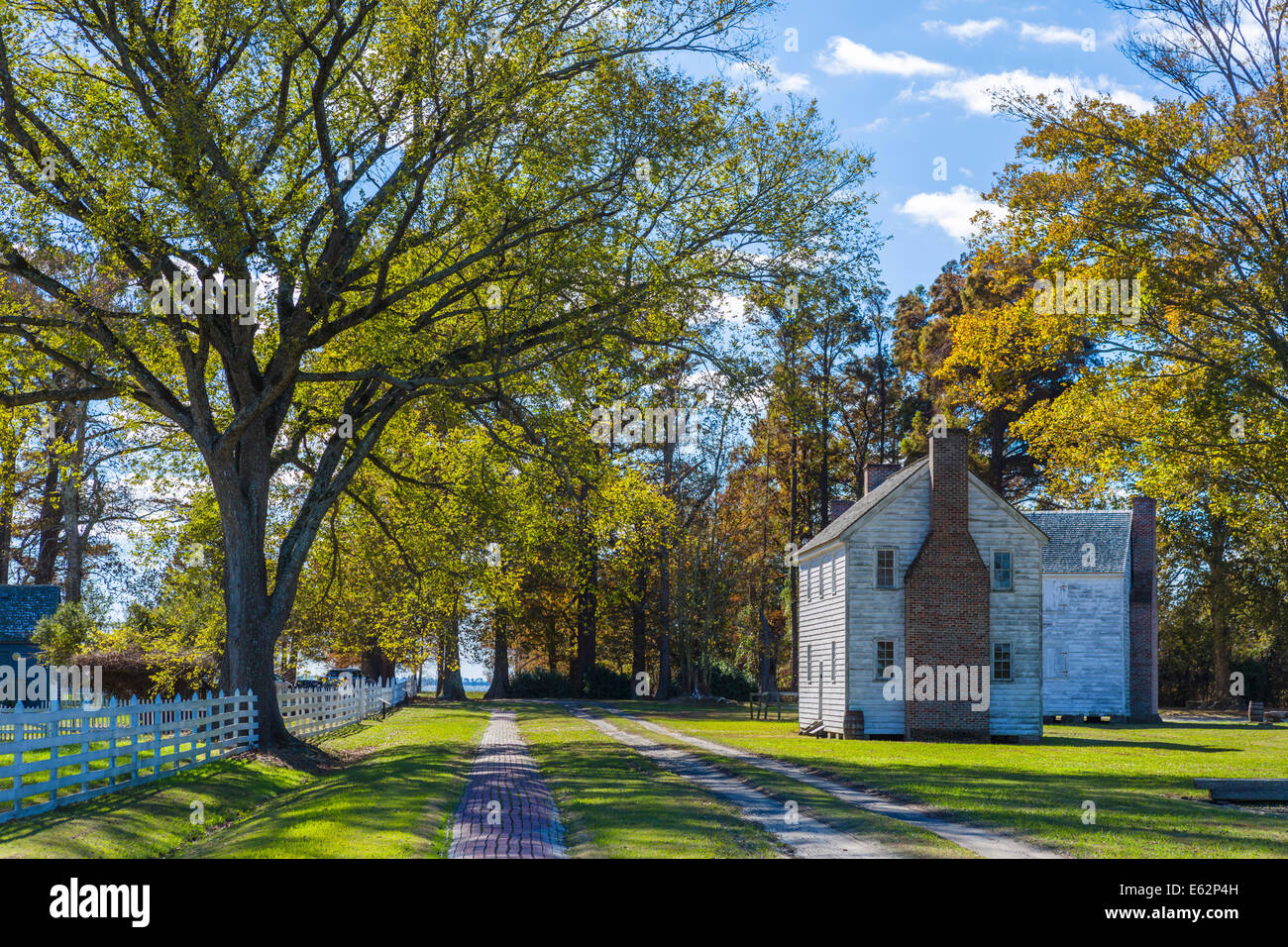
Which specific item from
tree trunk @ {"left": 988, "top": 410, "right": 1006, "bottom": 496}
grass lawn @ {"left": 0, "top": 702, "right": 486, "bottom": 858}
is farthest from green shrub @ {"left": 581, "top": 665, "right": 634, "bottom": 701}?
grass lawn @ {"left": 0, "top": 702, "right": 486, "bottom": 858}

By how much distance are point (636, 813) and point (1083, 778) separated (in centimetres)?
1047

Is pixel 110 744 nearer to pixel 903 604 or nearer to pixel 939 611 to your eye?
pixel 903 604

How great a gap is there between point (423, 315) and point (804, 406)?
7853mm

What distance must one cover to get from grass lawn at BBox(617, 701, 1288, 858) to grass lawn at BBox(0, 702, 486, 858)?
6.71 m

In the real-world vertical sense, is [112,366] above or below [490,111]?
below

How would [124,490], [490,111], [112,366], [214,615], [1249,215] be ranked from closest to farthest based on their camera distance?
[490,111]
[112,366]
[1249,215]
[214,615]
[124,490]

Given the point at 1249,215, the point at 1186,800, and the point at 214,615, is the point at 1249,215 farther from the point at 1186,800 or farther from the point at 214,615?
the point at 214,615

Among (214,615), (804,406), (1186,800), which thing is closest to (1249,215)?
(804,406)

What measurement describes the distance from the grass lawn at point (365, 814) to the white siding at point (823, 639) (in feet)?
41.2

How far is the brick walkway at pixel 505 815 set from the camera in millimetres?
11008

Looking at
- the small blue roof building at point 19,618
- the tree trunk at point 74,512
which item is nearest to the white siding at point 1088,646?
the tree trunk at point 74,512

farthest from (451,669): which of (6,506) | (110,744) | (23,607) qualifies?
(110,744)
